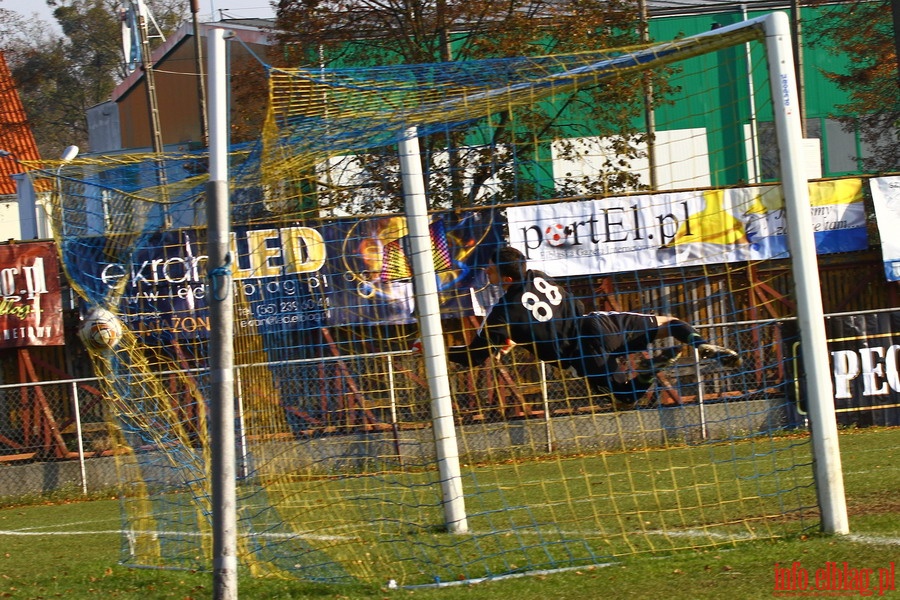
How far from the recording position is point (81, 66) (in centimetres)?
5178

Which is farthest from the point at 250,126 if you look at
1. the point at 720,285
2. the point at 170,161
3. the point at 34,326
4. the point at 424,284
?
the point at 424,284

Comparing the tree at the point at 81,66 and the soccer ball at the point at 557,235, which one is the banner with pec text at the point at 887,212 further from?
the tree at the point at 81,66

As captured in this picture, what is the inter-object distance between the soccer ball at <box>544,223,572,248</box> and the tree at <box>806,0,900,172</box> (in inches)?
425

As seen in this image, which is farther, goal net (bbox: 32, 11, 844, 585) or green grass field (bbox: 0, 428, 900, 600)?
goal net (bbox: 32, 11, 844, 585)

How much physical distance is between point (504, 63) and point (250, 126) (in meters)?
14.8

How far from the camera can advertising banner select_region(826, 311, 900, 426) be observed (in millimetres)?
16031

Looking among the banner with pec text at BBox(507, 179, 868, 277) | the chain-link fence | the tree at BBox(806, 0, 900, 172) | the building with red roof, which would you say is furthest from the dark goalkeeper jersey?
the building with red roof

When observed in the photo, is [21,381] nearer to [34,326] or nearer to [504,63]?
[34,326]

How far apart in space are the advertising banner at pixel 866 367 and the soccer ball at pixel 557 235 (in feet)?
14.2

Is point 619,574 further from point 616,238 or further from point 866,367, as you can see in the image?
point 616,238

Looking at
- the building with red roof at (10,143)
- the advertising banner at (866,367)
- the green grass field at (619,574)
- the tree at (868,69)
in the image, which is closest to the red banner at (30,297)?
the green grass field at (619,574)

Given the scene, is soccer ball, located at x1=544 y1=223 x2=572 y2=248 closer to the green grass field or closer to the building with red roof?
the green grass field

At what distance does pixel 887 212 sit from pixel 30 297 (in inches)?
571

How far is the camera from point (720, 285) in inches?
754
